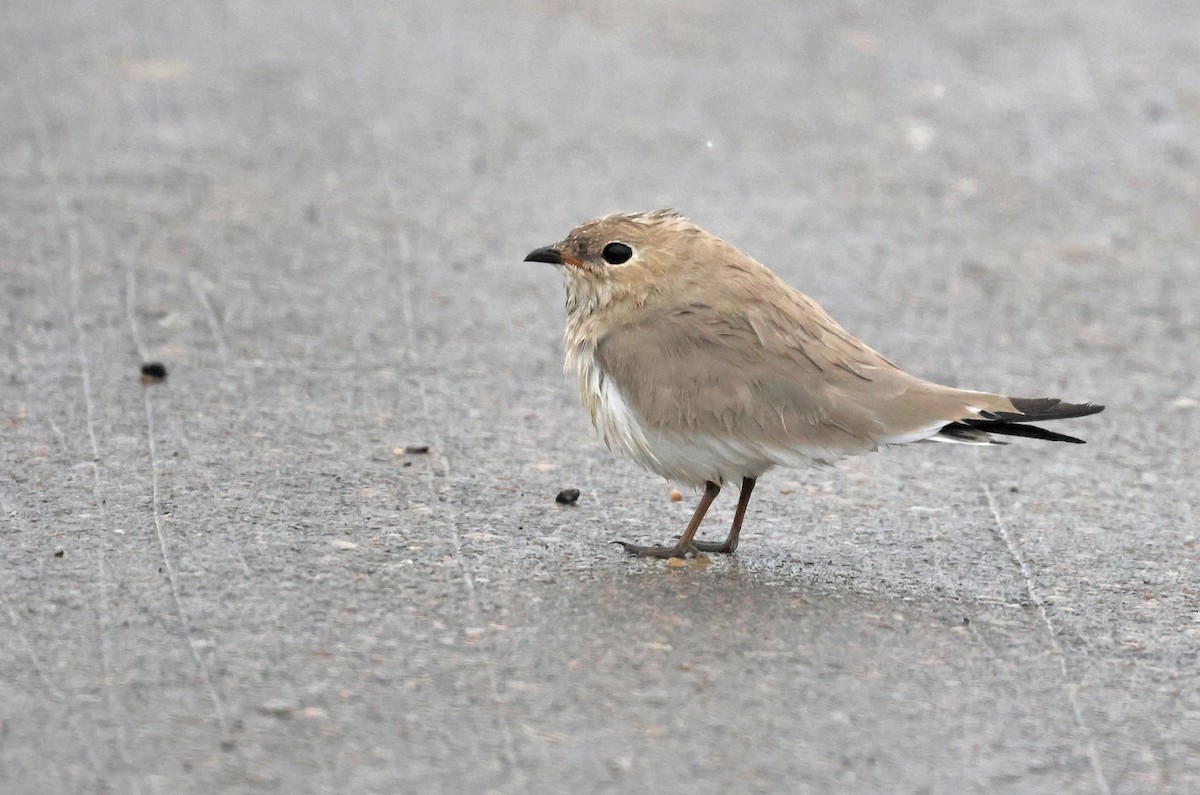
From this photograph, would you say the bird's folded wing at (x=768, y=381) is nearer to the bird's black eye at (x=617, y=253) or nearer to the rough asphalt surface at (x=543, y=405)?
the bird's black eye at (x=617, y=253)

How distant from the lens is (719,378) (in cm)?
471

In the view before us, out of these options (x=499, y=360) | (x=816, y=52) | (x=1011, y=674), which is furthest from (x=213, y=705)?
(x=816, y=52)

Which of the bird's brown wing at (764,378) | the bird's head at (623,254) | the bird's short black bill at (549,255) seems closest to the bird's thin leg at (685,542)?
the bird's brown wing at (764,378)

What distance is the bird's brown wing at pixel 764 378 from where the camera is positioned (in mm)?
4590

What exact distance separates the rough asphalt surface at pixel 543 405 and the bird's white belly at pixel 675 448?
1.00ft

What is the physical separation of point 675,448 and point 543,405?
1616 millimetres

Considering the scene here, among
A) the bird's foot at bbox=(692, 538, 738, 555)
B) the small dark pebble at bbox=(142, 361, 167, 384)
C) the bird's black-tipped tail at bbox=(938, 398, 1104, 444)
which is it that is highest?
the bird's black-tipped tail at bbox=(938, 398, 1104, 444)

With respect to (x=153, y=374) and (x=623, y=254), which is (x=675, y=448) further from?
(x=153, y=374)

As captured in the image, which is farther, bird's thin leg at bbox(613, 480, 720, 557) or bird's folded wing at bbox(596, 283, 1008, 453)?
bird's thin leg at bbox(613, 480, 720, 557)

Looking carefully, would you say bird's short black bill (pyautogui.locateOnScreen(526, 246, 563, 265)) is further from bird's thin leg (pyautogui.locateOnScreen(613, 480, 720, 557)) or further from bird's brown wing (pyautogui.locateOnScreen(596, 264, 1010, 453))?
bird's thin leg (pyautogui.locateOnScreen(613, 480, 720, 557))

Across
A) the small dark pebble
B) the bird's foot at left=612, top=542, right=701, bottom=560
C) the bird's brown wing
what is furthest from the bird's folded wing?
the small dark pebble

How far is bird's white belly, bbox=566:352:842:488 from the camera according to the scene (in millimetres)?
4664

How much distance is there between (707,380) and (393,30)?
22.6ft

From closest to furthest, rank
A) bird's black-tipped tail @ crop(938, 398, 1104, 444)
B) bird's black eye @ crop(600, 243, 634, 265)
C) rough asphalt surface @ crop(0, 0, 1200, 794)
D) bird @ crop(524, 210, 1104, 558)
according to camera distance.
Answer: rough asphalt surface @ crop(0, 0, 1200, 794)
bird's black-tipped tail @ crop(938, 398, 1104, 444)
bird @ crop(524, 210, 1104, 558)
bird's black eye @ crop(600, 243, 634, 265)
